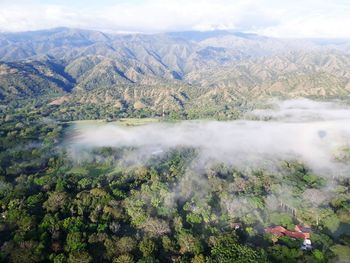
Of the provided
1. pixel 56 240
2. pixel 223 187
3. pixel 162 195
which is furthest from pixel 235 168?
pixel 56 240

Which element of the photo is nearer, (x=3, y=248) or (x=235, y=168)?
(x=3, y=248)

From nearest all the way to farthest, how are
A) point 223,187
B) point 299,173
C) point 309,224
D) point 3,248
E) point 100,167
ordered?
point 3,248, point 309,224, point 223,187, point 299,173, point 100,167

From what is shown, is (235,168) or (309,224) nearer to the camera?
(309,224)

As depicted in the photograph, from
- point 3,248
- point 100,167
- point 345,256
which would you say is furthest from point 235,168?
point 3,248

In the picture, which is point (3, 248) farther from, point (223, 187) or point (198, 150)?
point (198, 150)

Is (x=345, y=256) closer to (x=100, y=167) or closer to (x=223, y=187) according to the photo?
(x=223, y=187)

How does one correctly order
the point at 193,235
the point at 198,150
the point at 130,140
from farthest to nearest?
the point at 130,140 < the point at 198,150 < the point at 193,235

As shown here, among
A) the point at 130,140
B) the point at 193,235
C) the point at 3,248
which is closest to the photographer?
the point at 3,248

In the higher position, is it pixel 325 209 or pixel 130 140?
pixel 325 209

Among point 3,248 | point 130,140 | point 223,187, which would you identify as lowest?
point 130,140
